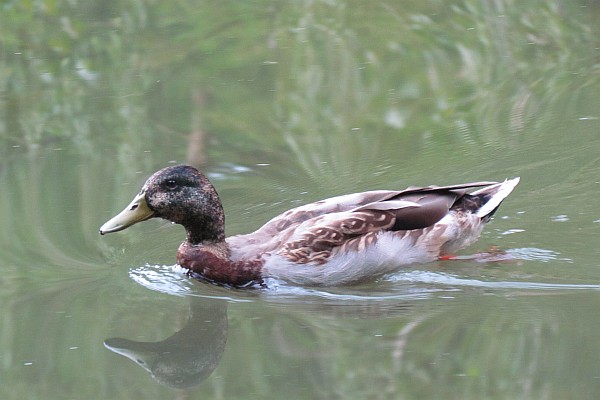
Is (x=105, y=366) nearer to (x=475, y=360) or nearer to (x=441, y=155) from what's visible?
(x=475, y=360)

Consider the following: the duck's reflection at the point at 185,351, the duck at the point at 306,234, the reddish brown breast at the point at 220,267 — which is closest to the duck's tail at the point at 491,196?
the duck at the point at 306,234

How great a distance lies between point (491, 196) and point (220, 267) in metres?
2.32

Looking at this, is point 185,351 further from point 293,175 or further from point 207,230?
point 293,175

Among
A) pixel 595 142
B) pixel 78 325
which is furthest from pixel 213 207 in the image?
pixel 595 142

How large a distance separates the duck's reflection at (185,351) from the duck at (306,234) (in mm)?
642

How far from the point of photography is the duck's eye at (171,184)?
8.88 m

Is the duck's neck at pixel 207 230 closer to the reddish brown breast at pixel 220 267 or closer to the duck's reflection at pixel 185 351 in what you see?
the reddish brown breast at pixel 220 267

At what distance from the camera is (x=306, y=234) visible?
8.81 m

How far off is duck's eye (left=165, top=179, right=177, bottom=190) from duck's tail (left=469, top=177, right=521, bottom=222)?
2.44 m

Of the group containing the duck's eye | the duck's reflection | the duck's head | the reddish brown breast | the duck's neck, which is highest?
the duck's eye

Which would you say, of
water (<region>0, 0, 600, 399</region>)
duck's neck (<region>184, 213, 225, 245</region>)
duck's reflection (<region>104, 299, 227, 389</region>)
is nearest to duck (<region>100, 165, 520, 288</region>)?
duck's neck (<region>184, 213, 225, 245</region>)

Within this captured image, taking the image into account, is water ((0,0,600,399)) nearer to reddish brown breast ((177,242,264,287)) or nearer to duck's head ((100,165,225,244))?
reddish brown breast ((177,242,264,287))

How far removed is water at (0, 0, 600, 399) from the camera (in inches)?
286

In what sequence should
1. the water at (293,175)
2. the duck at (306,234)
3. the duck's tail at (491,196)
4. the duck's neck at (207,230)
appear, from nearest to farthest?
1. the water at (293,175)
2. the duck at (306,234)
3. the duck's neck at (207,230)
4. the duck's tail at (491,196)
